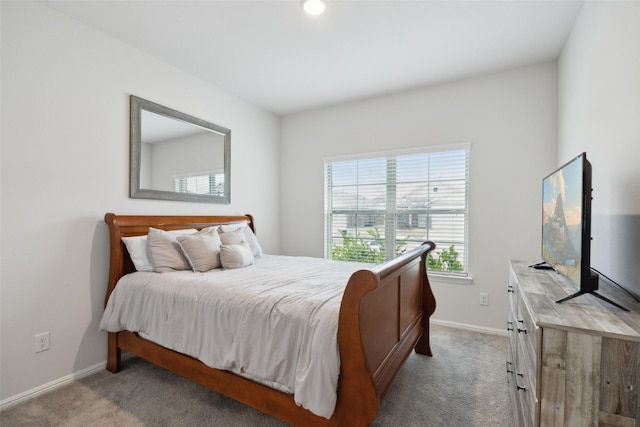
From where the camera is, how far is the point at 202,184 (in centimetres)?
324

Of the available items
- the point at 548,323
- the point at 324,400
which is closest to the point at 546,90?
the point at 548,323

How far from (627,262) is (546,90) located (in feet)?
7.24

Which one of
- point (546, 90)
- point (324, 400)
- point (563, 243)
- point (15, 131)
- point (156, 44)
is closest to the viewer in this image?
point (324, 400)

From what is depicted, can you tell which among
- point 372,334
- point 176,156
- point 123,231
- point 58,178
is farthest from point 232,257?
point 372,334

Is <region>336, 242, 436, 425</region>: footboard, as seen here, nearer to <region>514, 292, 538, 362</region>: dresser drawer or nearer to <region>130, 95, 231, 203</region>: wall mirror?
<region>514, 292, 538, 362</region>: dresser drawer

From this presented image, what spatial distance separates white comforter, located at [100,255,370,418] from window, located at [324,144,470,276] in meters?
1.50

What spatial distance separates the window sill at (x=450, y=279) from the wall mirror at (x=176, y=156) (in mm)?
2575

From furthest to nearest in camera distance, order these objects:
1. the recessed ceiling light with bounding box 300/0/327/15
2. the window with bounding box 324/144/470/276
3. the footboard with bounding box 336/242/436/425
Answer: the window with bounding box 324/144/470/276, the recessed ceiling light with bounding box 300/0/327/15, the footboard with bounding box 336/242/436/425

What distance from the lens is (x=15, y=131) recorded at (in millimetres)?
1961

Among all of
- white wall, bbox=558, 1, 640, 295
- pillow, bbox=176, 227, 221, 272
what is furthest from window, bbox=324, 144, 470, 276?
pillow, bbox=176, 227, 221, 272

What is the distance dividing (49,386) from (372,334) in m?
2.37

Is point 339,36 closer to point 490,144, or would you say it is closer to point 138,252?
point 490,144

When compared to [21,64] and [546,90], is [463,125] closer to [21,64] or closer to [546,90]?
[546,90]

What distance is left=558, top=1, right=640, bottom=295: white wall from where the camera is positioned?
135cm
